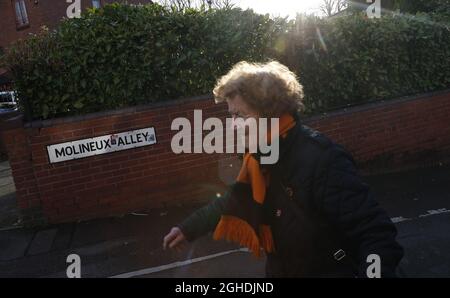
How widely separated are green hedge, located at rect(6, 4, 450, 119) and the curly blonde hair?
13.1ft

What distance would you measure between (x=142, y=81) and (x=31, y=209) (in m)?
2.33

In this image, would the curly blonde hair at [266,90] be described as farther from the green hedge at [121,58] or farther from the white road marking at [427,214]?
the green hedge at [121,58]

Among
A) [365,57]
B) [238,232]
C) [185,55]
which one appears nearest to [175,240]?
[238,232]

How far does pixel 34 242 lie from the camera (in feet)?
17.7

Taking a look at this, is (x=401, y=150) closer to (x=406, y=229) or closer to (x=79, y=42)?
(x=406, y=229)

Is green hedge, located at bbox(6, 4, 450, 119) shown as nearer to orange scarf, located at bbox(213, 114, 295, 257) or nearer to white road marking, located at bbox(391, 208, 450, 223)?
white road marking, located at bbox(391, 208, 450, 223)

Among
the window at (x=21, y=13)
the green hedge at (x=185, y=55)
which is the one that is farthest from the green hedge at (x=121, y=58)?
the window at (x=21, y=13)

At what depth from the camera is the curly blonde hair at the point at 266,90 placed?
2.12m

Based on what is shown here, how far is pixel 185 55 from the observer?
620 centimetres

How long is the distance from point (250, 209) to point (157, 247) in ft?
9.68

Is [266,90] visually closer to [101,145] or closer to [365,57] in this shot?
[101,145]

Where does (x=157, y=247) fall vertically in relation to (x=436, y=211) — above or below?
above

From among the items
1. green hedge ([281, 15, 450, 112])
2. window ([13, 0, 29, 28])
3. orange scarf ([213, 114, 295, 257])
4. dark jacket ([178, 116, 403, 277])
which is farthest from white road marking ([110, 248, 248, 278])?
window ([13, 0, 29, 28])

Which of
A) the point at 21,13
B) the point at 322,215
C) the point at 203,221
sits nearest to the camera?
the point at 322,215
